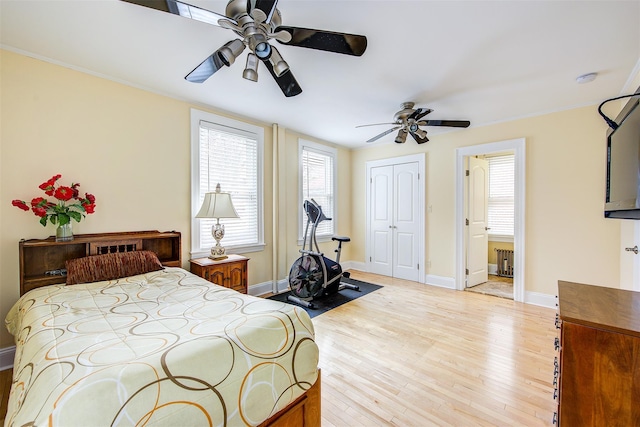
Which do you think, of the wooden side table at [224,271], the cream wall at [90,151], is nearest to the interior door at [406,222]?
the wooden side table at [224,271]

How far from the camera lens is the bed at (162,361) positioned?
799 millimetres

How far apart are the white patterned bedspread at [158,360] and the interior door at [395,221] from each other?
11.9 feet

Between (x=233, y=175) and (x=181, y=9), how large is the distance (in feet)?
7.56

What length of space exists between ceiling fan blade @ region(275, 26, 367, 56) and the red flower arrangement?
84.0 inches

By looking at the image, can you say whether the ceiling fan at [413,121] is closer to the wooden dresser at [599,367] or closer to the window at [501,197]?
the wooden dresser at [599,367]

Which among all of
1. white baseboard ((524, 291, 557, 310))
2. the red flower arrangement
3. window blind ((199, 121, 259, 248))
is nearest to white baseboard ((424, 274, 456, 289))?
white baseboard ((524, 291, 557, 310))

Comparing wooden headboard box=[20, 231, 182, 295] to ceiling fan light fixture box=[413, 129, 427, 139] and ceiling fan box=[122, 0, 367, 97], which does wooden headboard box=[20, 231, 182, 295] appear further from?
ceiling fan light fixture box=[413, 129, 427, 139]

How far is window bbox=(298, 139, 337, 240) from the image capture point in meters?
4.46

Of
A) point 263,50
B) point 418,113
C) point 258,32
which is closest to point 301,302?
point 418,113

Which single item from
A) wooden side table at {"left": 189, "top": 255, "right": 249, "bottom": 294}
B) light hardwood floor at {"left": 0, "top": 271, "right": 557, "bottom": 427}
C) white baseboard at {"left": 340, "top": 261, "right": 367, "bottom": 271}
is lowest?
light hardwood floor at {"left": 0, "top": 271, "right": 557, "bottom": 427}

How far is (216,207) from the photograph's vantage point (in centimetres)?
296

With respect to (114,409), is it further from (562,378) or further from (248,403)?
(562,378)

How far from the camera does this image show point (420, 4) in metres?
1.61

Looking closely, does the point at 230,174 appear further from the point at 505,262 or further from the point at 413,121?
the point at 505,262
